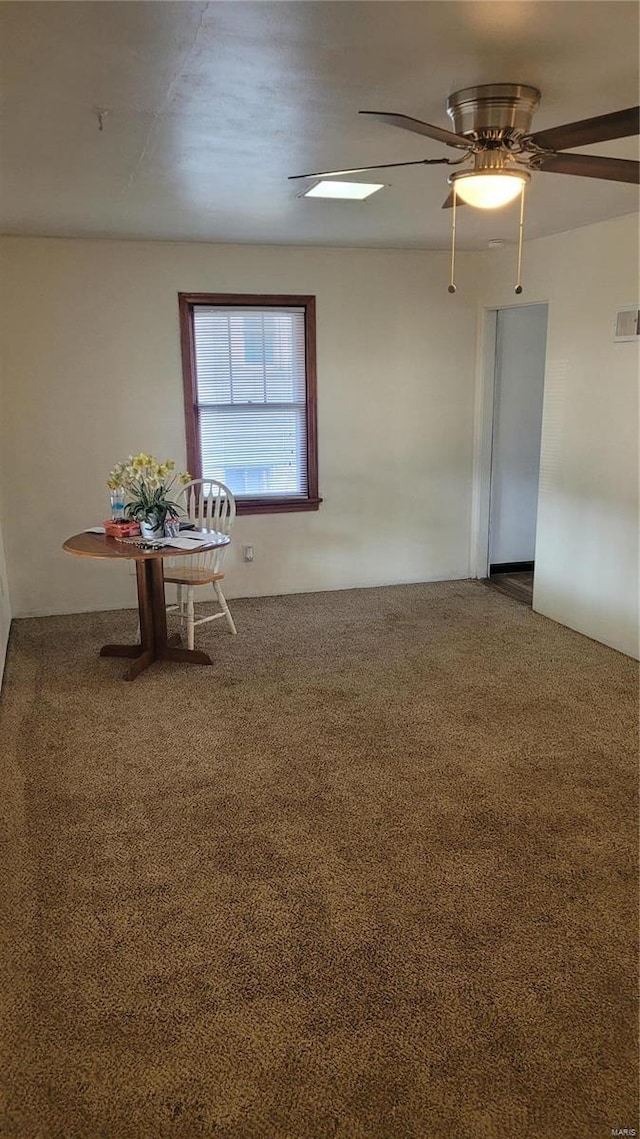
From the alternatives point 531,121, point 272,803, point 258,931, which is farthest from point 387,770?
point 531,121

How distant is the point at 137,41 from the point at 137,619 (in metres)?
3.70

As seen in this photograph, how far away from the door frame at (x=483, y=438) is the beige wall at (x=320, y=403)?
74 mm

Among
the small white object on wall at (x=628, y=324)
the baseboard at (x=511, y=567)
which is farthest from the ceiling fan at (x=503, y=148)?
the baseboard at (x=511, y=567)

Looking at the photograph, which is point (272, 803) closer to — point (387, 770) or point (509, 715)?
point (387, 770)

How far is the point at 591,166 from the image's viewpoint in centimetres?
228

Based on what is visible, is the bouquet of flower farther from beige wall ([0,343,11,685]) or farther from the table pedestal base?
beige wall ([0,343,11,685])

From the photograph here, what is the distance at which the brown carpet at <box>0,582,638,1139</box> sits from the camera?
175cm

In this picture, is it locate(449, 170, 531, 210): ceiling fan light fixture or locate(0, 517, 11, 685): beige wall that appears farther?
locate(0, 517, 11, 685): beige wall

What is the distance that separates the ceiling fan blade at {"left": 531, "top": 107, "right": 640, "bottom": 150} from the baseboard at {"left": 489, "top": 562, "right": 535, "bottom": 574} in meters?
4.37

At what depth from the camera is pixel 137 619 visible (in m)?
5.15

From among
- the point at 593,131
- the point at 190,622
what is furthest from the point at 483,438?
the point at 593,131

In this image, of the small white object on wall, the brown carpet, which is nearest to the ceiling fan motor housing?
the small white object on wall

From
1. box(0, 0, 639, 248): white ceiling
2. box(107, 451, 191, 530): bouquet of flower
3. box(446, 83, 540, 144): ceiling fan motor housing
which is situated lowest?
box(107, 451, 191, 530): bouquet of flower

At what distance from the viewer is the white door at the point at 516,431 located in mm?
5859
